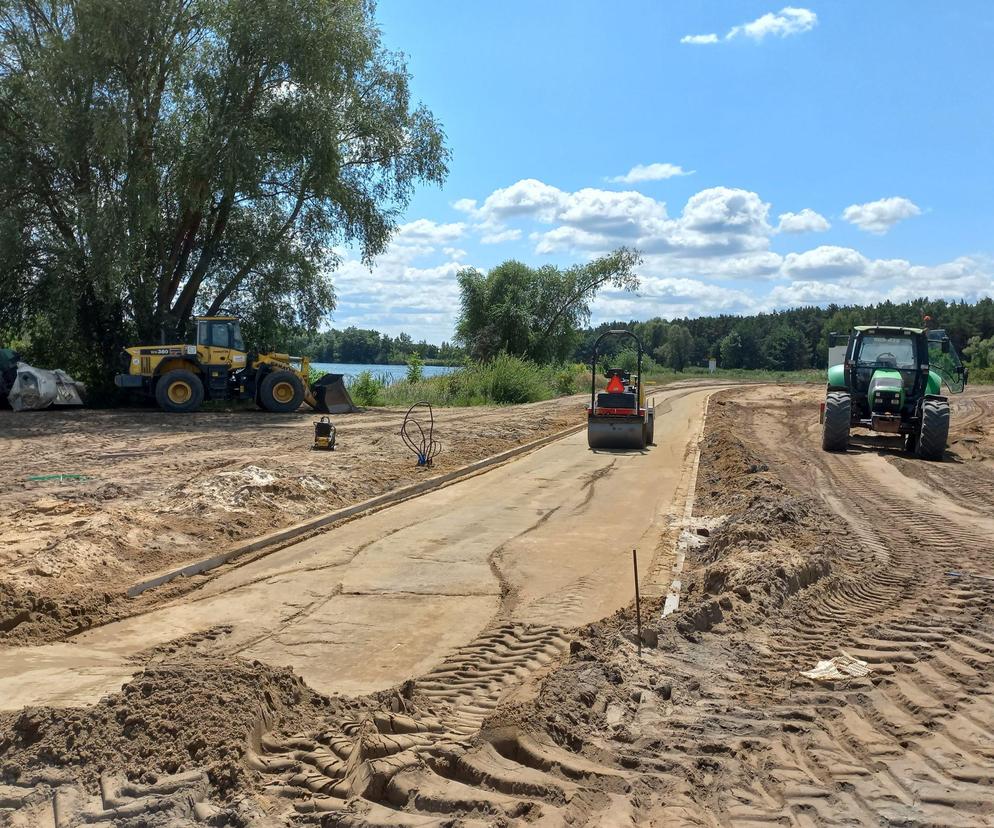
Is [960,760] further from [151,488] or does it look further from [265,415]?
[265,415]

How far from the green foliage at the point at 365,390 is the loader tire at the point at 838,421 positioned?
1776cm

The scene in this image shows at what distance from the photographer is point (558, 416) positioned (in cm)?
2623

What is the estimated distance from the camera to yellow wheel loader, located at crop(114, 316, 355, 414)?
79.5 ft

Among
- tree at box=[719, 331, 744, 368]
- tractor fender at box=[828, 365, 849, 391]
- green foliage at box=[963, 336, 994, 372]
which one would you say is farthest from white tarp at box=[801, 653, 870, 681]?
tree at box=[719, 331, 744, 368]

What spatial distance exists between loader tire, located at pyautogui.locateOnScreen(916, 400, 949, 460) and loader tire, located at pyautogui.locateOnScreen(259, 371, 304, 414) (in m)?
16.5

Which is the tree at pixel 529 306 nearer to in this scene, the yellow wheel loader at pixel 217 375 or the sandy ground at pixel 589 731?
the yellow wheel loader at pixel 217 375

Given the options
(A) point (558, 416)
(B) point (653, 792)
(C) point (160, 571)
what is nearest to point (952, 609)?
(B) point (653, 792)

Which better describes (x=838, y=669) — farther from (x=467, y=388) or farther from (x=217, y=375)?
(x=467, y=388)

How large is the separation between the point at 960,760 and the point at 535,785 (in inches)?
75.6

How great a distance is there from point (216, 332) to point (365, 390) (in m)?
7.65

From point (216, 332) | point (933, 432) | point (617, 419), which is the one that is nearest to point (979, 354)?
point (933, 432)

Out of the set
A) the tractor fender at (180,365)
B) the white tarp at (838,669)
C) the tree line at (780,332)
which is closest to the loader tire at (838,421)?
the white tarp at (838,669)

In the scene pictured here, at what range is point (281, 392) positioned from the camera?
82.6 feet

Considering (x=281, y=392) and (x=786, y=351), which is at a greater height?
(x=786, y=351)
